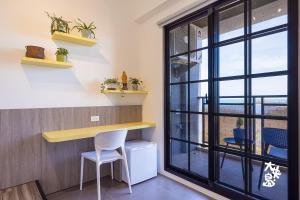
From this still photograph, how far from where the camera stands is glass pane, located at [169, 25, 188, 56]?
2.71 meters

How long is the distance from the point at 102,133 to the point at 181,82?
138 cm

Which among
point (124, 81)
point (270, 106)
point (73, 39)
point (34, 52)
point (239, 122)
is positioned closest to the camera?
point (270, 106)

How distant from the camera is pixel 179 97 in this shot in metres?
2.83

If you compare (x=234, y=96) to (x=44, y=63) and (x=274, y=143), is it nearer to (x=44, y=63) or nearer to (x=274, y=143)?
(x=274, y=143)

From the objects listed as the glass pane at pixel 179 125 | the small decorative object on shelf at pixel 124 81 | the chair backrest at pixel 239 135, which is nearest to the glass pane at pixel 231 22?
the chair backrest at pixel 239 135

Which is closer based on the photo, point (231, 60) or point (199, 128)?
point (231, 60)

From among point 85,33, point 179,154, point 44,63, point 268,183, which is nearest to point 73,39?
point 85,33

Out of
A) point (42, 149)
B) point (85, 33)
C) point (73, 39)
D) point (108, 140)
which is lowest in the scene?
point (42, 149)

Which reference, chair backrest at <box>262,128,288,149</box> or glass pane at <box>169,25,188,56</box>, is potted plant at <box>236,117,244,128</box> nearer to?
chair backrest at <box>262,128,288,149</box>

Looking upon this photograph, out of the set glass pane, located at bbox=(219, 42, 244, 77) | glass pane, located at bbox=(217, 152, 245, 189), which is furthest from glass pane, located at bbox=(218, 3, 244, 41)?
glass pane, located at bbox=(217, 152, 245, 189)

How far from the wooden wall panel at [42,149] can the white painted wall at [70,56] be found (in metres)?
0.12

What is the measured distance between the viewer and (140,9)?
3037 millimetres

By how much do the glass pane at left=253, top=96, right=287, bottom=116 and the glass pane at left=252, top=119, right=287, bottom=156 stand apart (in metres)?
0.08

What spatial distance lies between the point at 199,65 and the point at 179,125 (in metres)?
0.95
